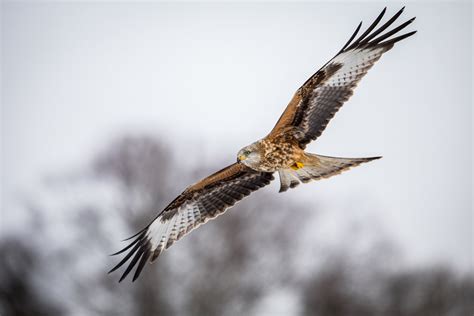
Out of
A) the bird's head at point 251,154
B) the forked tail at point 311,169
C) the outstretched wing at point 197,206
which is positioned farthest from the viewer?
the outstretched wing at point 197,206

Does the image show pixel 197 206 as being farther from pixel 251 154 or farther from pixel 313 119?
pixel 313 119

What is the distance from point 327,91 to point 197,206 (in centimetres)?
190

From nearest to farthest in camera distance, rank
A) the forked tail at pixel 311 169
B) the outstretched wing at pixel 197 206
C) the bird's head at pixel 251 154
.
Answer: the bird's head at pixel 251 154 < the forked tail at pixel 311 169 < the outstretched wing at pixel 197 206

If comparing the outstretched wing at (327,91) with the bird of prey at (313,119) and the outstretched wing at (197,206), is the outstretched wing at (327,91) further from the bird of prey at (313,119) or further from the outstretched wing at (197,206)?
the outstretched wing at (197,206)

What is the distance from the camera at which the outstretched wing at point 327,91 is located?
7.18m

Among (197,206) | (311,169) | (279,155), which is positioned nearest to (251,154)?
(279,155)

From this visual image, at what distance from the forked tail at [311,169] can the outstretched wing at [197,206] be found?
0.38 meters

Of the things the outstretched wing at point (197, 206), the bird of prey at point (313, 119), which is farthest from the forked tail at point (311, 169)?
the outstretched wing at point (197, 206)

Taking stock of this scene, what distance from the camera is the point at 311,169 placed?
738cm

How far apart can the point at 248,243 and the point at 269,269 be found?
1.36m

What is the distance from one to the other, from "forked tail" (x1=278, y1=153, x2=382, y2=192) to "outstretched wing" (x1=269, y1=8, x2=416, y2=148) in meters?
0.19

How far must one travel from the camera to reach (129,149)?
2281 cm

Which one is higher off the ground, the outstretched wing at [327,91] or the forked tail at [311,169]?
the outstretched wing at [327,91]

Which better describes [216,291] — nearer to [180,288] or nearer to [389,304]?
[180,288]
